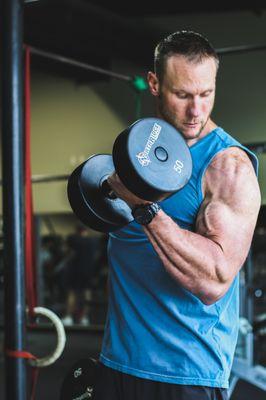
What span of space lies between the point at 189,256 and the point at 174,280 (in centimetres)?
13

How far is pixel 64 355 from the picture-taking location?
456 cm

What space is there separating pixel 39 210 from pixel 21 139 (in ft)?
14.8

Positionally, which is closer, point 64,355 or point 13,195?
point 13,195

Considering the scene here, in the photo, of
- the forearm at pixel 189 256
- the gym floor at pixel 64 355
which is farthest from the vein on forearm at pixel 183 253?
the gym floor at pixel 64 355

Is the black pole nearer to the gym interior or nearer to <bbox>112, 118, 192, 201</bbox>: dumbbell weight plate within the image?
the gym interior

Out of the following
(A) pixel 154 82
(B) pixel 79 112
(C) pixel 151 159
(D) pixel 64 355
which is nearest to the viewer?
(C) pixel 151 159

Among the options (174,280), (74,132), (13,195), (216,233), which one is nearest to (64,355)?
(74,132)

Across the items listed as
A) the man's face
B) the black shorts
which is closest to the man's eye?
the man's face

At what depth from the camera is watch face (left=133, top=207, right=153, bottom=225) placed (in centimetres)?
103

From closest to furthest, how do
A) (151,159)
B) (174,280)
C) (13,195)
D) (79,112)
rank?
(151,159) → (174,280) → (13,195) → (79,112)

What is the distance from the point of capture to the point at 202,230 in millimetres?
1118

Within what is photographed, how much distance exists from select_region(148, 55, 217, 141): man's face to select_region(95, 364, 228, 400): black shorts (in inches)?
19.1

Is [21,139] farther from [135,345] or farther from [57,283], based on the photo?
[57,283]

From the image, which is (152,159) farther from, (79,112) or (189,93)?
(79,112)
